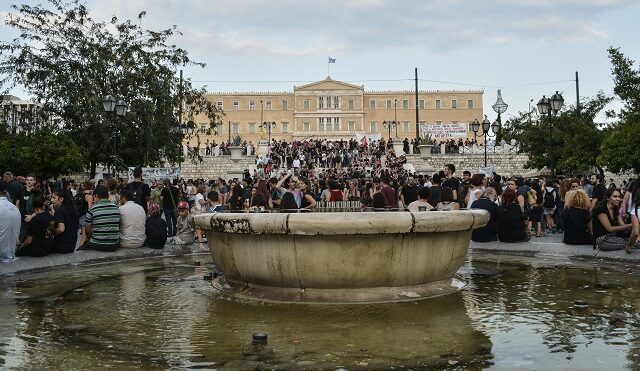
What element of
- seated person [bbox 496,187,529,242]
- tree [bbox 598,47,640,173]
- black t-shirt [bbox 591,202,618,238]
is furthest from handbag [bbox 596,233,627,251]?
tree [bbox 598,47,640,173]

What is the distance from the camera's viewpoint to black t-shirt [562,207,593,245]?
31.3 feet

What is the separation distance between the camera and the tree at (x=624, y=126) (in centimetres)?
2391

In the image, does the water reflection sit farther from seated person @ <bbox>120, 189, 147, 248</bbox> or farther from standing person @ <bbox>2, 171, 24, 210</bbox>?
standing person @ <bbox>2, 171, 24, 210</bbox>

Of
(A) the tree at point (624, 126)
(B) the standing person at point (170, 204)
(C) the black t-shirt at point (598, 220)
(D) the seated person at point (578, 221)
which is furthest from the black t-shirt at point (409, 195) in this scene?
(A) the tree at point (624, 126)

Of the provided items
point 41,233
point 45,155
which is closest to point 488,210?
point 41,233

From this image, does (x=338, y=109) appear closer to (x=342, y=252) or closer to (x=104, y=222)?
(x=104, y=222)

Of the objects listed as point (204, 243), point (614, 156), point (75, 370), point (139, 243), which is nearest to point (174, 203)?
point (204, 243)

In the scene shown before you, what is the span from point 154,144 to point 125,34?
156 inches

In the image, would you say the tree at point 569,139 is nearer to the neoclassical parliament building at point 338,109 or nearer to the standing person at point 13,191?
the standing person at point 13,191

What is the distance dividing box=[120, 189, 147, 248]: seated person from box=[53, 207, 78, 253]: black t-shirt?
2.60ft

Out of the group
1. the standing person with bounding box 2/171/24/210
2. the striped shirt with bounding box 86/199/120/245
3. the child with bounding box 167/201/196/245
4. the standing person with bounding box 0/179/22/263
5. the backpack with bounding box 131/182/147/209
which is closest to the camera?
the standing person with bounding box 0/179/22/263

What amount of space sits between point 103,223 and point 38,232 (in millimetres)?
1047

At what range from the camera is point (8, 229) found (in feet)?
25.8

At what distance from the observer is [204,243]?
1103 cm
